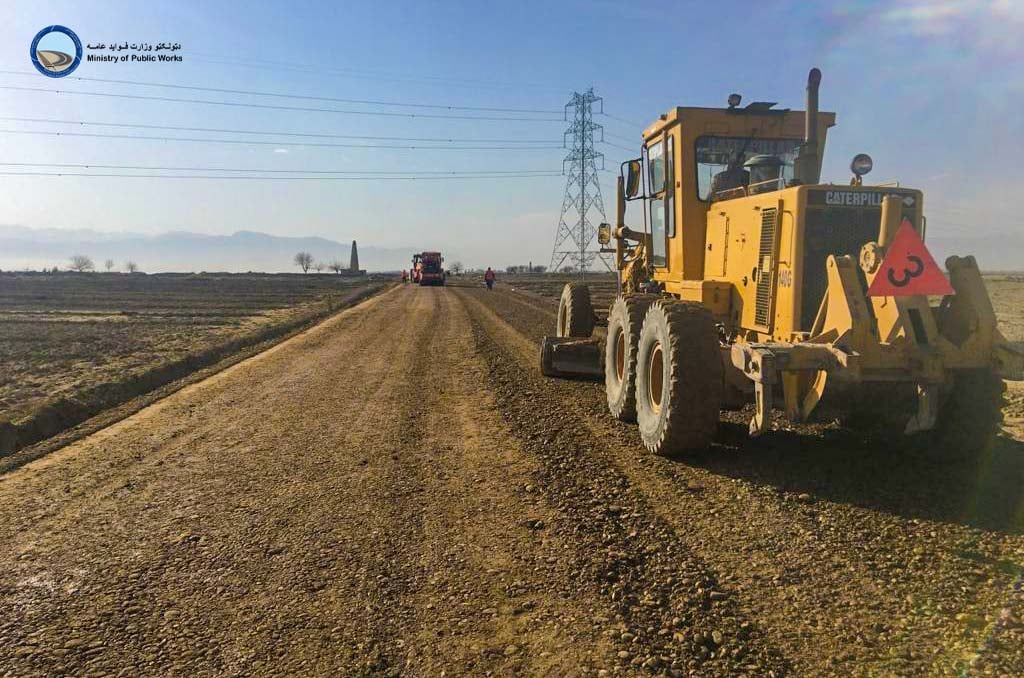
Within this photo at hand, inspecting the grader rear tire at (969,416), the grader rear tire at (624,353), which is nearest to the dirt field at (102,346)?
the grader rear tire at (624,353)

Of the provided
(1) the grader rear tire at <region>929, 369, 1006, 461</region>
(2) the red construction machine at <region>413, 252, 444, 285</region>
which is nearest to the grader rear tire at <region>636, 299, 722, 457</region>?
(1) the grader rear tire at <region>929, 369, 1006, 461</region>

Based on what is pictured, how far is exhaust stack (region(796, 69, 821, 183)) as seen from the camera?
622 centimetres

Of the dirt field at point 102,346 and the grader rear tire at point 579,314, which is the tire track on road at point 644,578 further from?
the dirt field at point 102,346

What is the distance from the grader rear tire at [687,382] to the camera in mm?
5164

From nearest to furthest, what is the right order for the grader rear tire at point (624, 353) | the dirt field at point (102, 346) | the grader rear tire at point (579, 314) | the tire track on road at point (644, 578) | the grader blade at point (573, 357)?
the tire track on road at point (644, 578) → the grader rear tire at point (624, 353) → the dirt field at point (102, 346) → the grader blade at point (573, 357) → the grader rear tire at point (579, 314)

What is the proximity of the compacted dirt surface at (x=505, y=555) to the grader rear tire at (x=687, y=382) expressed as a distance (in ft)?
0.83

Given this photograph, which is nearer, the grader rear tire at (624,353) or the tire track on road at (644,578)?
the tire track on road at (644,578)

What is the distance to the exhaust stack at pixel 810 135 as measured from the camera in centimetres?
622

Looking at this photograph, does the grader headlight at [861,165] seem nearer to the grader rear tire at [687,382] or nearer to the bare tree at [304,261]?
the grader rear tire at [687,382]

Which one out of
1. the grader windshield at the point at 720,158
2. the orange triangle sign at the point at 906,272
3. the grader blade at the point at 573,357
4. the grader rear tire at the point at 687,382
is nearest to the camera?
the orange triangle sign at the point at 906,272

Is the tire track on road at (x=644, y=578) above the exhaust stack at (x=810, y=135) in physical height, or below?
below

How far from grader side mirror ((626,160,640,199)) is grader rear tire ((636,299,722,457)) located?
355cm

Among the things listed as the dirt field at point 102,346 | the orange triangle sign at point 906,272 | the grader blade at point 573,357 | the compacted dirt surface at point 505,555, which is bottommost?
the compacted dirt surface at point 505,555

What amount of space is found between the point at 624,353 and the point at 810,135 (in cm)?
282
